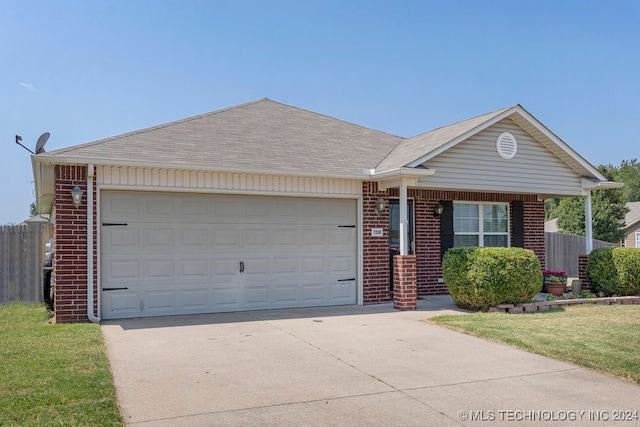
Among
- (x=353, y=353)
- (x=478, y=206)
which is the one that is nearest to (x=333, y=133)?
(x=478, y=206)

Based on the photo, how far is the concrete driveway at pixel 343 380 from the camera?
450cm

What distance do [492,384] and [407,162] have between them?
5760 millimetres

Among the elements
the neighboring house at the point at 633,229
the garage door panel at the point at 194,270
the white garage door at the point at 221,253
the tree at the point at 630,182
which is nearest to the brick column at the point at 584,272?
the white garage door at the point at 221,253

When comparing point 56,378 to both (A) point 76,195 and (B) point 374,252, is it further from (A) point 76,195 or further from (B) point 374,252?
(B) point 374,252

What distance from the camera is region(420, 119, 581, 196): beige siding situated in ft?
36.2

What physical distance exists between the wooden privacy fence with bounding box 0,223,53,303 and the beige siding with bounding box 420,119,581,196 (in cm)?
940

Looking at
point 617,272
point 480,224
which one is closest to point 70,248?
point 480,224

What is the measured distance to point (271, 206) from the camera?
10.7 meters

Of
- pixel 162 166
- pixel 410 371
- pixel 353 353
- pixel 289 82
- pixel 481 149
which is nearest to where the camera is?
pixel 410 371

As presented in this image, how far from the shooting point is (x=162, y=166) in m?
9.22

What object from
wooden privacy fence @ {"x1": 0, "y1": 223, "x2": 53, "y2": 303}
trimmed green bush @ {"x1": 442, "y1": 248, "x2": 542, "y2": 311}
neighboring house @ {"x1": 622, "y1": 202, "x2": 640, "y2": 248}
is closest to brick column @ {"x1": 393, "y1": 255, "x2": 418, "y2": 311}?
trimmed green bush @ {"x1": 442, "y1": 248, "x2": 542, "y2": 311}

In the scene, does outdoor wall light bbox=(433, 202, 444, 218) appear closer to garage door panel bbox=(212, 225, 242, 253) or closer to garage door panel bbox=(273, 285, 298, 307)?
garage door panel bbox=(273, 285, 298, 307)

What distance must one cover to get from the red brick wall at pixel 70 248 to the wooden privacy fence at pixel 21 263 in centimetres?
444

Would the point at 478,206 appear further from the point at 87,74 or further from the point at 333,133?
the point at 87,74
